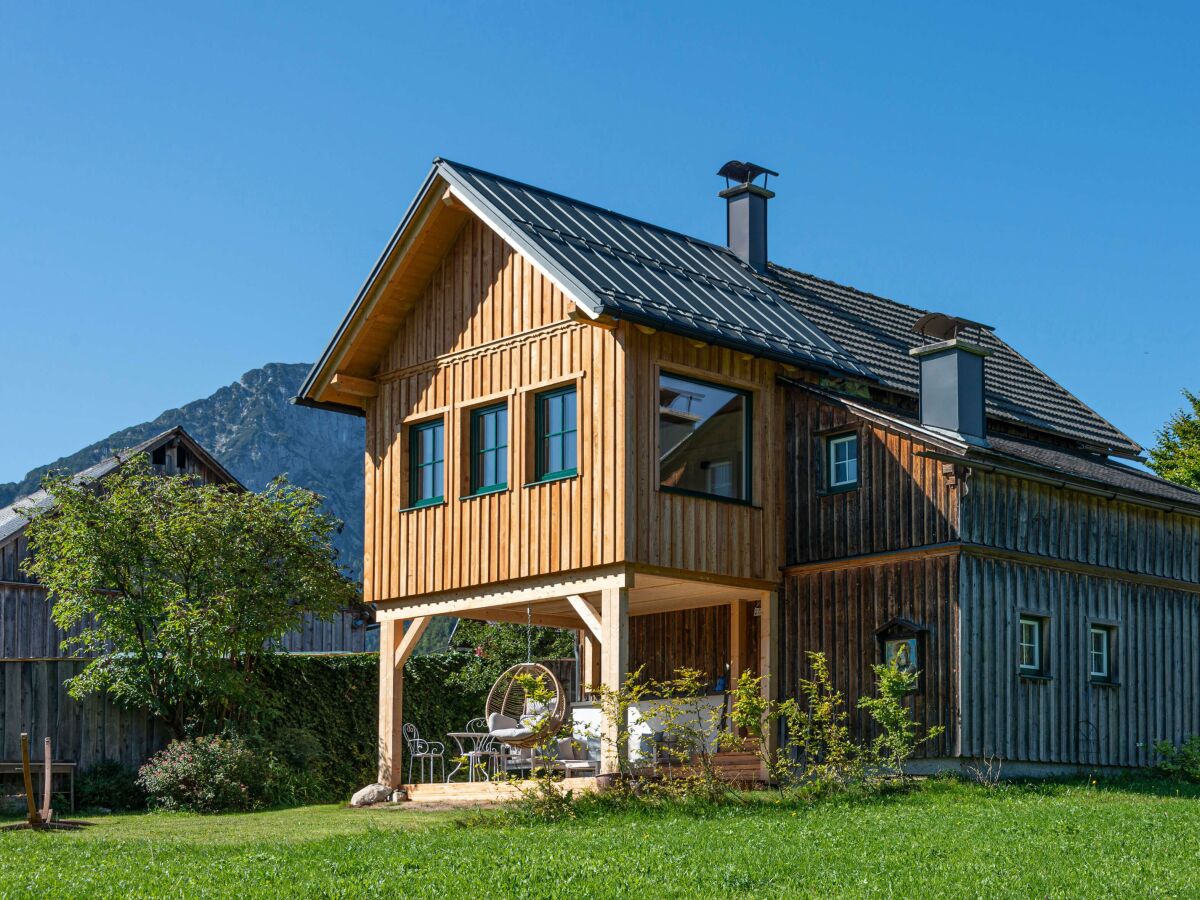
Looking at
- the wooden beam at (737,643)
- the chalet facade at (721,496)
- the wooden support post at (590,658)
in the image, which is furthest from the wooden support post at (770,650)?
the wooden support post at (590,658)

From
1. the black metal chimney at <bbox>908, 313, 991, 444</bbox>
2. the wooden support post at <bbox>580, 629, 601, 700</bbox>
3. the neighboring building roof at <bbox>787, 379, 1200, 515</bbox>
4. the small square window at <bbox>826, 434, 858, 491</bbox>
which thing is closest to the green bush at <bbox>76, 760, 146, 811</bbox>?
the wooden support post at <bbox>580, 629, 601, 700</bbox>

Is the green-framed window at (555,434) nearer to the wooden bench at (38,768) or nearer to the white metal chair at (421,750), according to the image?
the white metal chair at (421,750)

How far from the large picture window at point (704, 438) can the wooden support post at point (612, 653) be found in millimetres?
1659

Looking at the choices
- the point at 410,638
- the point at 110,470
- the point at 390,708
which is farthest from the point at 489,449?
the point at 110,470

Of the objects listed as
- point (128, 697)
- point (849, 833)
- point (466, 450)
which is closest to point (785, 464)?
point (466, 450)

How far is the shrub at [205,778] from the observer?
20328mm

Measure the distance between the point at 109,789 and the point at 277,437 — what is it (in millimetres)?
100785

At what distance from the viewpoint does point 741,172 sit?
24.7m

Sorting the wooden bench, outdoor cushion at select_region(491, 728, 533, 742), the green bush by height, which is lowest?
the green bush

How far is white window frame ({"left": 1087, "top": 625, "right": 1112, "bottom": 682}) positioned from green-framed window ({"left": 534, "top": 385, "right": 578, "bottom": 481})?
665cm

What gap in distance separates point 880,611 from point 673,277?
4.93m

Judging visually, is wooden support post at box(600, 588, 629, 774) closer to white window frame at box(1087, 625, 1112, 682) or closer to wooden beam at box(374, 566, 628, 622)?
wooden beam at box(374, 566, 628, 622)

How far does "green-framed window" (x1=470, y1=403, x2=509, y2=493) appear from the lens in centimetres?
2069

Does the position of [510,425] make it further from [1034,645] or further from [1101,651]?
[1101,651]
